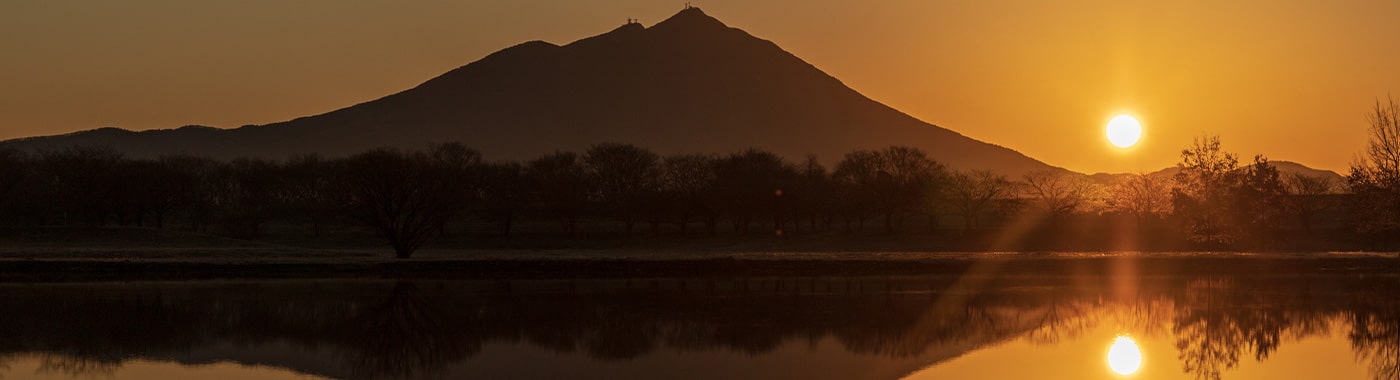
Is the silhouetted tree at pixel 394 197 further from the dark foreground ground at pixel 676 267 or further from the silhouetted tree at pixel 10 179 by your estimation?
the silhouetted tree at pixel 10 179

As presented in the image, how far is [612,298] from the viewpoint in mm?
41031

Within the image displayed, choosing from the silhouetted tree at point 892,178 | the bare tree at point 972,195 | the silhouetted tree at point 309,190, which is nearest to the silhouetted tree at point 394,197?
the silhouetted tree at point 309,190

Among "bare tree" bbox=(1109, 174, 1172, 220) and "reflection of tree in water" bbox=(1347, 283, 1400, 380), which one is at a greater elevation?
"bare tree" bbox=(1109, 174, 1172, 220)

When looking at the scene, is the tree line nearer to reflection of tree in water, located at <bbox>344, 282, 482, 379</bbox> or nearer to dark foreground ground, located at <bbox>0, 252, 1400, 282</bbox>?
dark foreground ground, located at <bbox>0, 252, 1400, 282</bbox>

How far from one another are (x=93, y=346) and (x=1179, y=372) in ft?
70.3

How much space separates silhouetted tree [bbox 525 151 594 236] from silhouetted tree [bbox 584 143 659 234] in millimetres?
1311

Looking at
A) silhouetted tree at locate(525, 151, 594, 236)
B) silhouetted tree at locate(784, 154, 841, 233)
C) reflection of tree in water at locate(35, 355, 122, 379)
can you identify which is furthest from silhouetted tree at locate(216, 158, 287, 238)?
reflection of tree in water at locate(35, 355, 122, 379)

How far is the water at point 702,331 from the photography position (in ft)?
83.8

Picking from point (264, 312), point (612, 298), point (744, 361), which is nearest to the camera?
point (744, 361)


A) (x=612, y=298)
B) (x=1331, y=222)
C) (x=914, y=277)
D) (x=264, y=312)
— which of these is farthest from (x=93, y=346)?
(x=1331, y=222)

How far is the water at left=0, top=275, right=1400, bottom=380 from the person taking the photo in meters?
25.5

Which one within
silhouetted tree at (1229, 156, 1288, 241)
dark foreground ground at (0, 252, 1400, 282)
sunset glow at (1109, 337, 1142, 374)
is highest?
silhouetted tree at (1229, 156, 1288, 241)

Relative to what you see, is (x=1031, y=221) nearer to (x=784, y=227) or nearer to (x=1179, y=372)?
(x=784, y=227)

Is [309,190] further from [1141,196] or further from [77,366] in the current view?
[77,366]
